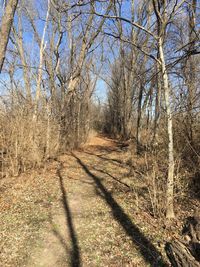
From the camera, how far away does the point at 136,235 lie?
4.92 metres

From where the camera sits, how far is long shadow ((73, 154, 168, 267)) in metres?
4.20

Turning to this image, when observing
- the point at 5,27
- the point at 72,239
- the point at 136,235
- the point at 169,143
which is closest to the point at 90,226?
the point at 72,239

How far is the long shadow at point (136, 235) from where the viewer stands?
420 centimetres

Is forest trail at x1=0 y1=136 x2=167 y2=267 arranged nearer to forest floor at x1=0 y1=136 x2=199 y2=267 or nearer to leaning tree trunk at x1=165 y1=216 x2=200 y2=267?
forest floor at x1=0 y1=136 x2=199 y2=267

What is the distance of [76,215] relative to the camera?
5.77 meters

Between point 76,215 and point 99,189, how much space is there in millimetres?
1731

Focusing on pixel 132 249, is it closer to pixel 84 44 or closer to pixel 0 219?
pixel 0 219

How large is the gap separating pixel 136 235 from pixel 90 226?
0.94 m

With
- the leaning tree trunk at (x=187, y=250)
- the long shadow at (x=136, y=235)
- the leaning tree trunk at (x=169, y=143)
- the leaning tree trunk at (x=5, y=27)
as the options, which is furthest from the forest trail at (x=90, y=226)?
the leaning tree trunk at (x=5, y=27)

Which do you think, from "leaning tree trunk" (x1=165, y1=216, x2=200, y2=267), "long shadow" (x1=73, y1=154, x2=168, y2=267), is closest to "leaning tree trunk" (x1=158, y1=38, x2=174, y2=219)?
"long shadow" (x1=73, y1=154, x2=168, y2=267)

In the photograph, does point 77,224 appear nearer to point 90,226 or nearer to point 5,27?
point 90,226

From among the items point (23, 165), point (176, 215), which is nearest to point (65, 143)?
point (23, 165)

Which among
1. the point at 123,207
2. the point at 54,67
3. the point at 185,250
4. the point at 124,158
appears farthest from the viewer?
the point at 54,67

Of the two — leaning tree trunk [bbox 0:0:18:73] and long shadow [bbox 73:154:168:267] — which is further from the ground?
leaning tree trunk [bbox 0:0:18:73]
